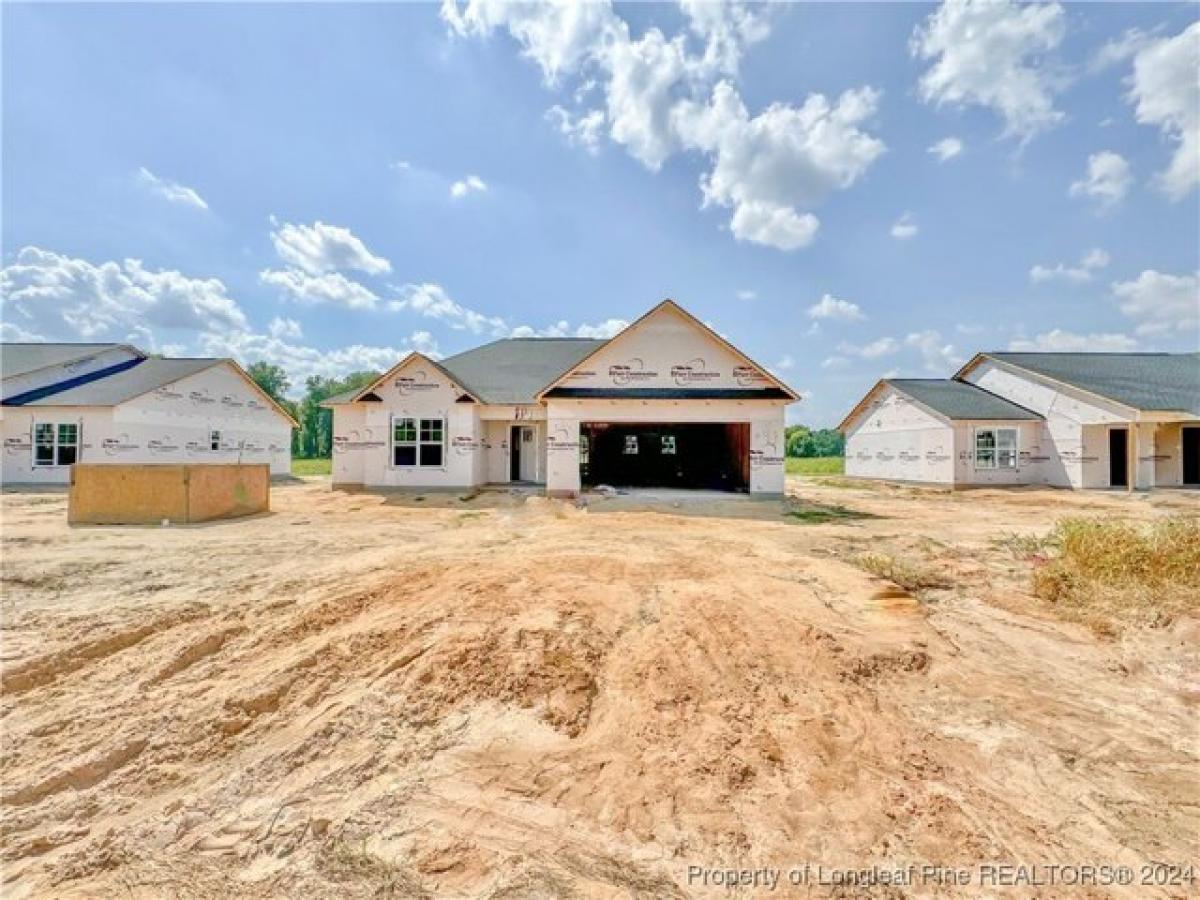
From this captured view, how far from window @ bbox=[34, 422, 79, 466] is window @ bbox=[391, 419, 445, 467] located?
13.7 m

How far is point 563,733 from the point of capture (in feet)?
11.2

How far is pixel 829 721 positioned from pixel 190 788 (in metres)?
4.11

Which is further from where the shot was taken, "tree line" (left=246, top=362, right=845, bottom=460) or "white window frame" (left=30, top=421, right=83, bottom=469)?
"tree line" (left=246, top=362, right=845, bottom=460)

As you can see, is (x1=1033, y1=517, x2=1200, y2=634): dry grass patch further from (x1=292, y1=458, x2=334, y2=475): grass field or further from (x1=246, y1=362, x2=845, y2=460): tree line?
(x1=246, y1=362, x2=845, y2=460): tree line

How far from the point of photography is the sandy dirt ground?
245 cm

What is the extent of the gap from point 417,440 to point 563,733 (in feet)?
51.5

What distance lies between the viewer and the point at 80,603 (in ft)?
18.5

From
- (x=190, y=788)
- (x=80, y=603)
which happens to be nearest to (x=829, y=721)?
(x=190, y=788)

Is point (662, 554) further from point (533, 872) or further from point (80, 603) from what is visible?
point (80, 603)

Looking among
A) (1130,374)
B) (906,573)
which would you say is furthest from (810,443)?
(906,573)

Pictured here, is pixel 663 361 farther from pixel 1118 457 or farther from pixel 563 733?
pixel 1118 457

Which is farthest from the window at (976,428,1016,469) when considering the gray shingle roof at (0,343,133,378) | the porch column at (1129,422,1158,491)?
the gray shingle roof at (0,343,133,378)

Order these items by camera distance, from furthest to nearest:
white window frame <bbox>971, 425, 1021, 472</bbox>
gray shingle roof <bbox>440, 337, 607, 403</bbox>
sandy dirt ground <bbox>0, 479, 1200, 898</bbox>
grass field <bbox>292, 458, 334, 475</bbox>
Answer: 1. grass field <bbox>292, 458, 334, 475</bbox>
2. white window frame <bbox>971, 425, 1021, 472</bbox>
3. gray shingle roof <bbox>440, 337, 607, 403</bbox>
4. sandy dirt ground <bbox>0, 479, 1200, 898</bbox>

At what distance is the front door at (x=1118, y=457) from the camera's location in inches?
758
